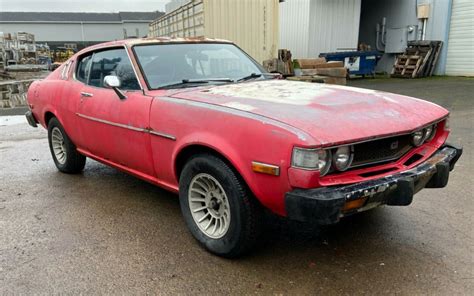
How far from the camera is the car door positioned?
140 inches

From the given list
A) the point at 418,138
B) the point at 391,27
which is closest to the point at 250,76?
the point at 418,138

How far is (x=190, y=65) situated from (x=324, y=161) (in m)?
1.96

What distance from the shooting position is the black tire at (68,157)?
16.2ft

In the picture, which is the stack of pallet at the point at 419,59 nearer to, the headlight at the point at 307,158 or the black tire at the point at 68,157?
the black tire at the point at 68,157

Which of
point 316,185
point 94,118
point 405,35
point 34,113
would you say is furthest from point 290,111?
point 405,35

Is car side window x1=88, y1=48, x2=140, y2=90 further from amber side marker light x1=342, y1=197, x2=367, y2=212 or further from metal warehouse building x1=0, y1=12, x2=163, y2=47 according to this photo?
metal warehouse building x1=0, y1=12, x2=163, y2=47

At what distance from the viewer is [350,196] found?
243 cm

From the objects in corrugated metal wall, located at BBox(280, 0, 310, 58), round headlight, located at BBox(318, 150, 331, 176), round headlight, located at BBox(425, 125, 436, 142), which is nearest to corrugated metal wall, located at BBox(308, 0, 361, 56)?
corrugated metal wall, located at BBox(280, 0, 310, 58)

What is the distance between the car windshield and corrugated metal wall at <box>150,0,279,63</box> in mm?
5606

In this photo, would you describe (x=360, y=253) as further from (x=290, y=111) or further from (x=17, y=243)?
(x=17, y=243)

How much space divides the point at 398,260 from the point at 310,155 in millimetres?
1204

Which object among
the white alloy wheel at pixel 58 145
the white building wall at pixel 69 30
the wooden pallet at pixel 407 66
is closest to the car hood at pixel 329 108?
the white alloy wheel at pixel 58 145

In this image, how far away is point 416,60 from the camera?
1669 cm

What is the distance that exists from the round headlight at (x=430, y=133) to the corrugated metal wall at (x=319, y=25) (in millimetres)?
13862
